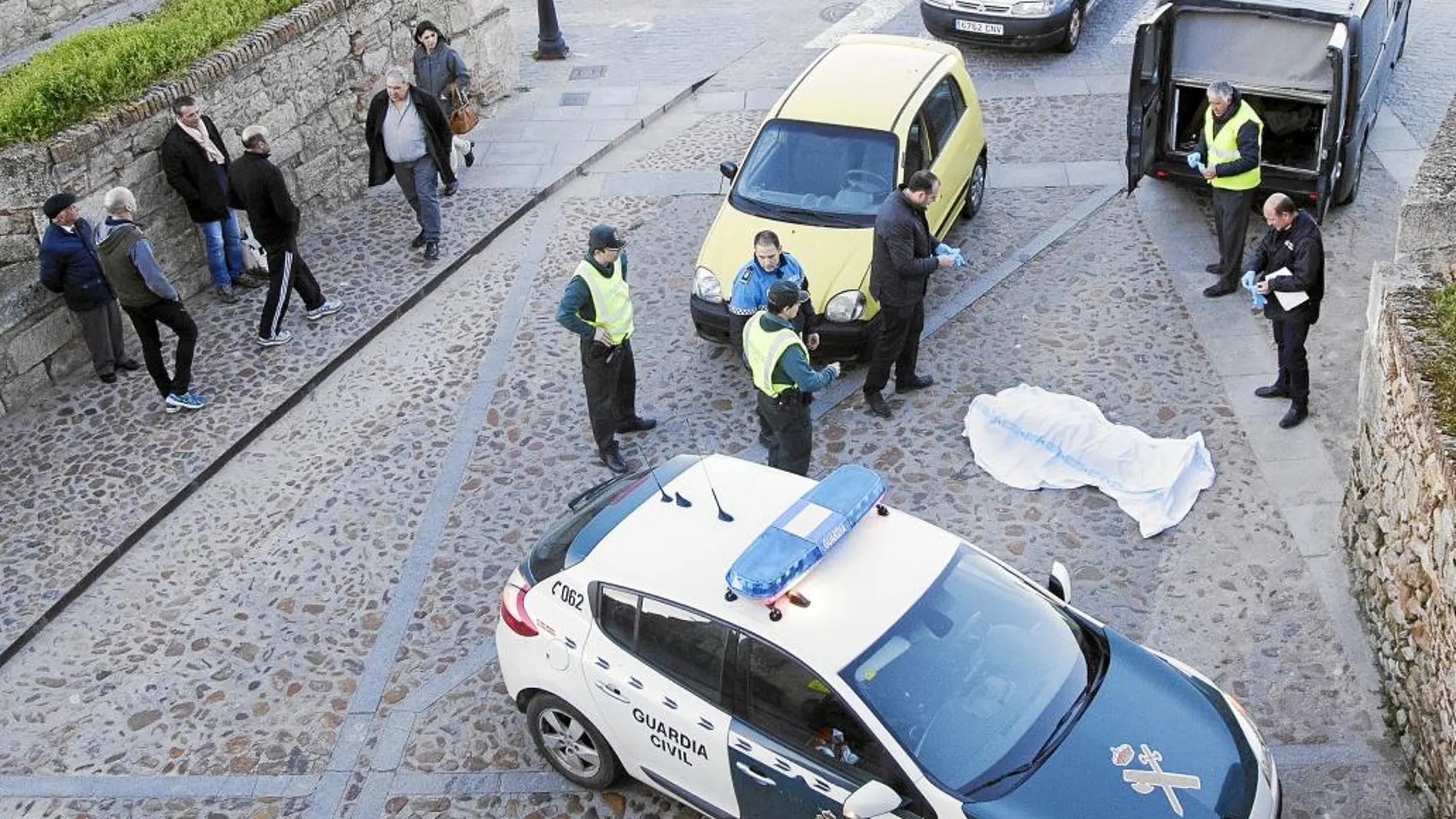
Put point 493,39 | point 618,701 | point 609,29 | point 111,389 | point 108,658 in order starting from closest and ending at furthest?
point 618,701
point 108,658
point 111,389
point 493,39
point 609,29

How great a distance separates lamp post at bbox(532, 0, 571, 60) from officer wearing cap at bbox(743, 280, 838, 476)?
922 cm

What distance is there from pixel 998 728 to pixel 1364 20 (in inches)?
318

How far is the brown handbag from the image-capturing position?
14.1m

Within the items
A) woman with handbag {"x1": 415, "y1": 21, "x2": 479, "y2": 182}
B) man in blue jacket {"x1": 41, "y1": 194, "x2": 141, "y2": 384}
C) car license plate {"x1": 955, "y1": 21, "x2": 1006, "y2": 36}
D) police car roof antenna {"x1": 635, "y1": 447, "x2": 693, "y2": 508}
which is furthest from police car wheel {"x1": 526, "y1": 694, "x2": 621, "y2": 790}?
car license plate {"x1": 955, "y1": 21, "x2": 1006, "y2": 36}

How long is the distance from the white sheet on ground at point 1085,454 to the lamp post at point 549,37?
9182mm

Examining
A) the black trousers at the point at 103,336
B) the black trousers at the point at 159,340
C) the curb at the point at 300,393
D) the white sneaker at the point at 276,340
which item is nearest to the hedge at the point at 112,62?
the black trousers at the point at 103,336

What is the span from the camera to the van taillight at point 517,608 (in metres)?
6.93

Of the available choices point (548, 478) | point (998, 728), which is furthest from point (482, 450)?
point (998, 728)

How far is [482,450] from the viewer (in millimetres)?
9969

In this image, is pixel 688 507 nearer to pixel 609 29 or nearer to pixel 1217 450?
pixel 1217 450

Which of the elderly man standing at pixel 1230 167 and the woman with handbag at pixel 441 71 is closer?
the elderly man standing at pixel 1230 167

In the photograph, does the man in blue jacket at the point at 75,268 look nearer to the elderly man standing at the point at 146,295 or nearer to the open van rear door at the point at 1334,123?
the elderly man standing at the point at 146,295

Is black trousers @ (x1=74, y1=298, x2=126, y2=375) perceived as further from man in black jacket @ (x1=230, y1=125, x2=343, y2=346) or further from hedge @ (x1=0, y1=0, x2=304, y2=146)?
hedge @ (x1=0, y1=0, x2=304, y2=146)

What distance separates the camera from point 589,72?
54.6ft
